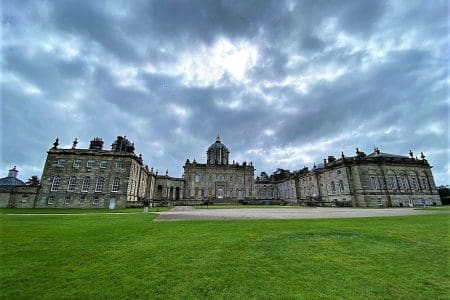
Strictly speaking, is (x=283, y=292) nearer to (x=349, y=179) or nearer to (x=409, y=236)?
(x=409, y=236)

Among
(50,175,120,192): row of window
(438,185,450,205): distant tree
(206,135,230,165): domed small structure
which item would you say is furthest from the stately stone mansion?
(206,135,230,165): domed small structure

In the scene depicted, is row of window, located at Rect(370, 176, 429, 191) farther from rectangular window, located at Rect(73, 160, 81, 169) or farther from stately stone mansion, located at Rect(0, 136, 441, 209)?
rectangular window, located at Rect(73, 160, 81, 169)

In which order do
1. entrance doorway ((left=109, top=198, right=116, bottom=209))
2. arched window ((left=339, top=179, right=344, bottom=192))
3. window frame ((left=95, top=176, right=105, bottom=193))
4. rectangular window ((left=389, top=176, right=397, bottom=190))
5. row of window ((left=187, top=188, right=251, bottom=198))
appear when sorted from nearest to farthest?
entrance doorway ((left=109, top=198, right=116, bottom=209)), window frame ((left=95, top=176, right=105, bottom=193)), rectangular window ((left=389, top=176, right=397, bottom=190)), arched window ((left=339, top=179, right=344, bottom=192)), row of window ((left=187, top=188, right=251, bottom=198))

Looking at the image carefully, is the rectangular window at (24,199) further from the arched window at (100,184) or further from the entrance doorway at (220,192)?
the entrance doorway at (220,192)

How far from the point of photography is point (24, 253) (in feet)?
21.2

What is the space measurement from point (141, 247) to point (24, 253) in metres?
3.37

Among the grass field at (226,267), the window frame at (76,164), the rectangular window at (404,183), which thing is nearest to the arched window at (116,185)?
the window frame at (76,164)

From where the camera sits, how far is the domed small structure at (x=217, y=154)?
68.7m

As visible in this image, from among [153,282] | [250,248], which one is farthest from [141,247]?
[250,248]

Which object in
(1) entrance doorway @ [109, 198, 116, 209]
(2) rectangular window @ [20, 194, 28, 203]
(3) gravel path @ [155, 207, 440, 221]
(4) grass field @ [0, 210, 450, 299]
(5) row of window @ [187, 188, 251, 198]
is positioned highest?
(5) row of window @ [187, 188, 251, 198]

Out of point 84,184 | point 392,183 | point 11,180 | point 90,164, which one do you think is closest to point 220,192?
point 90,164

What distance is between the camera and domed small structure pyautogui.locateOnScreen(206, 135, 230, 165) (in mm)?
68688

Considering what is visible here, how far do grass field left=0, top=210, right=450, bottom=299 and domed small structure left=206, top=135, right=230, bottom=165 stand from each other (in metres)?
59.9

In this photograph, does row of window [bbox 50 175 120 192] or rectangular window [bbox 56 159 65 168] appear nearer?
row of window [bbox 50 175 120 192]
